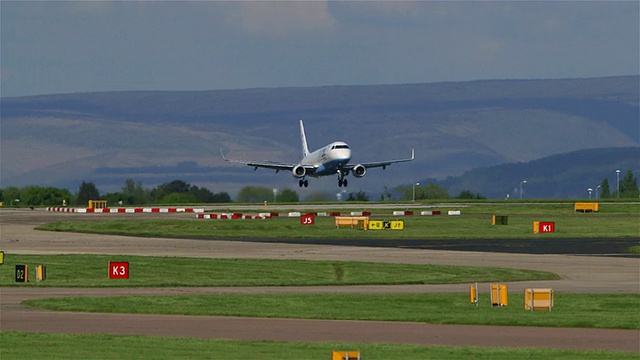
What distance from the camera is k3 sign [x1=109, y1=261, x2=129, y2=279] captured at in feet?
182

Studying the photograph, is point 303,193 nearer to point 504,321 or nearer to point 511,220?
point 511,220

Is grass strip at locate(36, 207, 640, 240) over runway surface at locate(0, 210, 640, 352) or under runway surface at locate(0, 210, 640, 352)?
over

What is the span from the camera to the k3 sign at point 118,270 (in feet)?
182

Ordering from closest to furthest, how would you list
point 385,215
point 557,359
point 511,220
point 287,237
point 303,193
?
point 557,359 → point 287,237 → point 511,220 → point 385,215 → point 303,193

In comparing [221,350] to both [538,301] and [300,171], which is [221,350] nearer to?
[538,301]

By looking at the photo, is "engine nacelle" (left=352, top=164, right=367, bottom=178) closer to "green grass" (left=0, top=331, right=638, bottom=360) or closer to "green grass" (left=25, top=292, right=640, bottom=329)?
"green grass" (left=25, top=292, right=640, bottom=329)

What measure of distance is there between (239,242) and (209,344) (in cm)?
4939

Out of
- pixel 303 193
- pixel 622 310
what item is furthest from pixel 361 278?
pixel 303 193

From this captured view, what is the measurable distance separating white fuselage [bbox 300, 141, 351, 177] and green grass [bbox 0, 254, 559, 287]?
66313mm

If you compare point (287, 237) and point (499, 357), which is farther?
point (287, 237)

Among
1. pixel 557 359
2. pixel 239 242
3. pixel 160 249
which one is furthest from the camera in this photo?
pixel 239 242

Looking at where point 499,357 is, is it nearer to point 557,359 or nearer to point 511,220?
point 557,359

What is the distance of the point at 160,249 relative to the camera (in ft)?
245

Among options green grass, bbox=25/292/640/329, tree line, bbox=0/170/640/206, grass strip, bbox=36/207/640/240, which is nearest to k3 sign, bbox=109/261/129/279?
green grass, bbox=25/292/640/329
